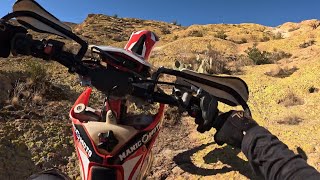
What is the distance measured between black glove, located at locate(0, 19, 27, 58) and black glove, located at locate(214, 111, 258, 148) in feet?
5.08

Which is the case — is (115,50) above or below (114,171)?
above

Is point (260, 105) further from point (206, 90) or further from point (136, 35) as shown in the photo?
point (206, 90)

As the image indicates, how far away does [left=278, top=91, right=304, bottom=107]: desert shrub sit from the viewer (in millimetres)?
7047

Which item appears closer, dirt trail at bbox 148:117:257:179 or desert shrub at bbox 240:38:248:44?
dirt trail at bbox 148:117:257:179

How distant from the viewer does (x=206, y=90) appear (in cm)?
223

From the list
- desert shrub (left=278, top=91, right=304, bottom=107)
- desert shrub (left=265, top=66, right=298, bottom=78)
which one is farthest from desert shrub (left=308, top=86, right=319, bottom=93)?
desert shrub (left=265, top=66, right=298, bottom=78)

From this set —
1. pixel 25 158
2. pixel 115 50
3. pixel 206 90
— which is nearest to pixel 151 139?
pixel 115 50

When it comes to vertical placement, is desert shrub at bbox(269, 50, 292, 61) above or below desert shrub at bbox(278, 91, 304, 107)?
above

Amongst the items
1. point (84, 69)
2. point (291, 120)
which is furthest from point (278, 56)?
point (84, 69)

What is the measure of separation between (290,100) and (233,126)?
543cm

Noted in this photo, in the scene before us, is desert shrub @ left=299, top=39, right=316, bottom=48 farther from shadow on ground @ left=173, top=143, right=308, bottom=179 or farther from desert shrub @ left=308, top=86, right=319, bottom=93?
shadow on ground @ left=173, top=143, right=308, bottom=179

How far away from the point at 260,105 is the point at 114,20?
23527 millimetres

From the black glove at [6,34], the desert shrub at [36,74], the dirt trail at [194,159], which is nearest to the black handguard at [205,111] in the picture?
the black glove at [6,34]

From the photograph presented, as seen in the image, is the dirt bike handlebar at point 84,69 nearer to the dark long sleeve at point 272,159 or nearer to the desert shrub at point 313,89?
the dark long sleeve at point 272,159
